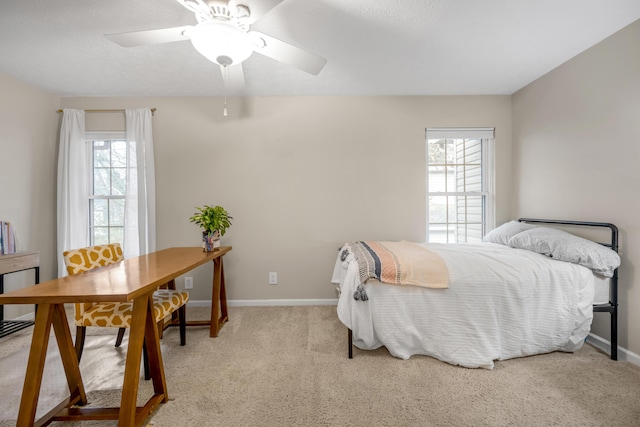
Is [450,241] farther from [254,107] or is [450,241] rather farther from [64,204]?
[64,204]

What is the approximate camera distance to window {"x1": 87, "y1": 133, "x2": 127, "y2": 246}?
11.0 ft

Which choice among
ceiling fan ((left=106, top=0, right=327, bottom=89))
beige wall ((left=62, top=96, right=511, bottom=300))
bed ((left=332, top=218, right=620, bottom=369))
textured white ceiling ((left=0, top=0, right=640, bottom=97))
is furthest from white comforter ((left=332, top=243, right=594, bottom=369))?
textured white ceiling ((left=0, top=0, right=640, bottom=97))

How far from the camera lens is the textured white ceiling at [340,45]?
185cm

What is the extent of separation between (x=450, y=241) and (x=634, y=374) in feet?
5.99

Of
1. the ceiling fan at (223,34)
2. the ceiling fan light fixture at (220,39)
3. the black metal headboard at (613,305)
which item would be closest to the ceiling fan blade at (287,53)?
the ceiling fan at (223,34)

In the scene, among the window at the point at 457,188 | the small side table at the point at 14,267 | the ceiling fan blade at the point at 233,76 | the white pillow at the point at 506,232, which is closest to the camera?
the ceiling fan blade at the point at 233,76

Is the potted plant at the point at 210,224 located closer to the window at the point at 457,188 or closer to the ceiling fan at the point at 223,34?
the ceiling fan at the point at 223,34

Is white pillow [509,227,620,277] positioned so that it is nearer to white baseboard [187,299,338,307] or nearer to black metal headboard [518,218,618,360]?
black metal headboard [518,218,618,360]

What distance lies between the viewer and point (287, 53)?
1804mm

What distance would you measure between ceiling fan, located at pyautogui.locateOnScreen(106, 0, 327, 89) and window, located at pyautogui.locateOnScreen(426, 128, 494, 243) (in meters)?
2.27

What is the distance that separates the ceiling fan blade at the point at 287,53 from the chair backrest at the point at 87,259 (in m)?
1.76

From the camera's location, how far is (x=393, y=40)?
7.22 feet

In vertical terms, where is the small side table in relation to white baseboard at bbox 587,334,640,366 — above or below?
above

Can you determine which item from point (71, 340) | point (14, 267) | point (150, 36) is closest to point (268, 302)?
point (71, 340)
